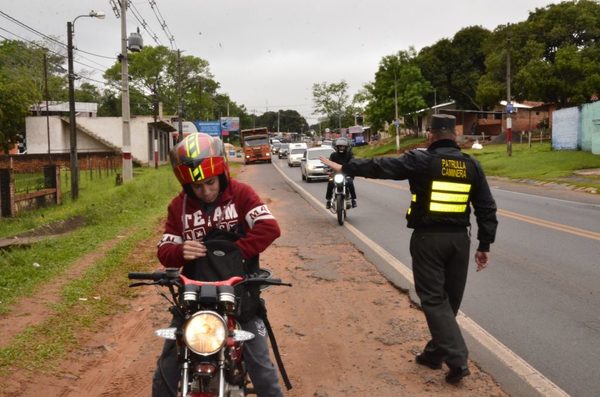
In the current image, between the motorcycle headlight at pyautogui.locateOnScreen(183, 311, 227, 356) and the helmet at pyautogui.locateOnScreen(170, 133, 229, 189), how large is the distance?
33.2 inches

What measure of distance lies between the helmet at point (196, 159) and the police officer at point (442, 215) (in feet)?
4.41

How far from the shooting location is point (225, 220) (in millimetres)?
3490

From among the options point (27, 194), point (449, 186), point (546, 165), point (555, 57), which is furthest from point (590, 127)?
point (449, 186)

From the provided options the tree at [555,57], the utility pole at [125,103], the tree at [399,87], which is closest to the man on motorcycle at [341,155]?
the utility pole at [125,103]

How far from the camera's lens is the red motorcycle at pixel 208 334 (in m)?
2.72

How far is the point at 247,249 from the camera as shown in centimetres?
335

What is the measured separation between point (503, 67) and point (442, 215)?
5258 cm

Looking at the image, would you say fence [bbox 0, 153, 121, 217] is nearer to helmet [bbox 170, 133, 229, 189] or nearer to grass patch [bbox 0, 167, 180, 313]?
grass patch [bbox 0, 167, 180, 313]

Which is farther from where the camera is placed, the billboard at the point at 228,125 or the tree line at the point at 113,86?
the billboard at the point at 228,125

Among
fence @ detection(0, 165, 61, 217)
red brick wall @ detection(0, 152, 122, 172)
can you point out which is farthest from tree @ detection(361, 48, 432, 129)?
fence @ detection(0, 165, 61, 217)

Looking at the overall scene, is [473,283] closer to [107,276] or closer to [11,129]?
[107,276]

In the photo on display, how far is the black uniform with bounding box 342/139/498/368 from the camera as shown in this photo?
452 cm

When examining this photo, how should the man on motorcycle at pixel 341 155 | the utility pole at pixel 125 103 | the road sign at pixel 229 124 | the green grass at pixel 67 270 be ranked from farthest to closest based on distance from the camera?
the road sign at pixel 229 124, the utility pole at pixel 125 103, the green grass at pixel 67 270, the man on motorcycle at pixel 341 155

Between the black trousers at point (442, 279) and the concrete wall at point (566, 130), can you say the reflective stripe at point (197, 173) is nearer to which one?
the black trousers at point (442, 279)
